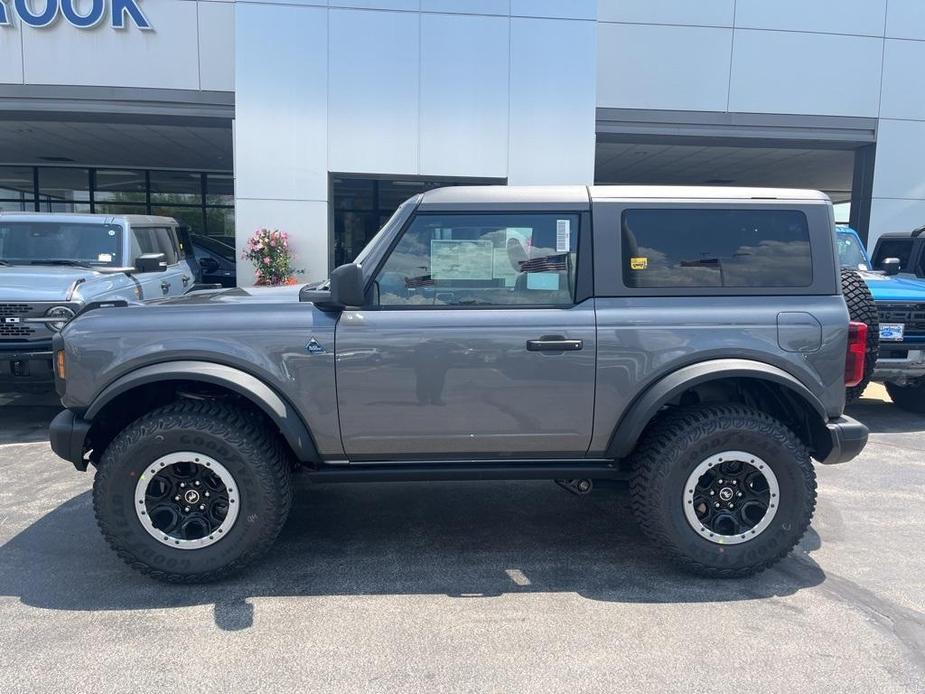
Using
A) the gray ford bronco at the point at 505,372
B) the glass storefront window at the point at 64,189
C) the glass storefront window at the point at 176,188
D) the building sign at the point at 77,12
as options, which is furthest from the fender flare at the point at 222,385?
the glass storefront window at the point at 64,189

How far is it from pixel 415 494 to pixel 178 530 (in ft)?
5.95

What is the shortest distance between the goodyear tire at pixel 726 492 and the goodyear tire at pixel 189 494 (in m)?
1.99

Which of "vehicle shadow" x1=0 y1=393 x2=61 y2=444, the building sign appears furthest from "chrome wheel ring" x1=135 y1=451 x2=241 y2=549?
the building sign

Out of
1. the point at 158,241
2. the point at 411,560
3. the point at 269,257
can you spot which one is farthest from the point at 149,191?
the point at 411,560

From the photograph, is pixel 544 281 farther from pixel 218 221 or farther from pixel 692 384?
pixel 218 221

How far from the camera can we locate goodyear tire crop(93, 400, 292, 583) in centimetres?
349

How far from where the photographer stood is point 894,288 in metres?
6.96

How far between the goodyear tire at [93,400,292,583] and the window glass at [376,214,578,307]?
1076 millimetres

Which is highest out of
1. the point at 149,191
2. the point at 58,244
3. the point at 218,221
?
the point at 149,191

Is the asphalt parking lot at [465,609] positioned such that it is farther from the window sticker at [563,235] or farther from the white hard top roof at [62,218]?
the white hard top roof at [62,218]

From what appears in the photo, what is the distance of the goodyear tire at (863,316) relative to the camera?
4230 mm

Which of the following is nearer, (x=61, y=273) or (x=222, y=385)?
(x=222, y=385)

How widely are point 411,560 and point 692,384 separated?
182 cm

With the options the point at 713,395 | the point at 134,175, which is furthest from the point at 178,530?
the point at 134,175
